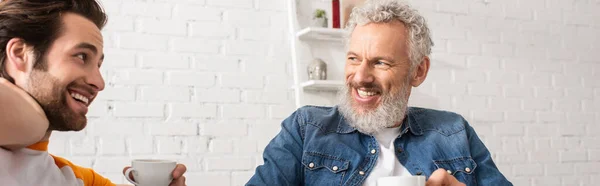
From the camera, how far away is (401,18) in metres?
1.94

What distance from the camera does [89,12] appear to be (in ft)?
4.56

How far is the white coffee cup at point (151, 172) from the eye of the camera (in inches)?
54.2

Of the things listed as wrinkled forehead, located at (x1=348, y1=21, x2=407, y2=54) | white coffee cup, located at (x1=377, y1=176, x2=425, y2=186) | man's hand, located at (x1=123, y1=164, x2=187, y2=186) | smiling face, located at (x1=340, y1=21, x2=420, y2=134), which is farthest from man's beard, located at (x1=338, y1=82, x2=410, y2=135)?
man's hand, located at (x1=123, y1=164, x2=187, y2=186)

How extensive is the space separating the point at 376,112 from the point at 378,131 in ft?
0.23

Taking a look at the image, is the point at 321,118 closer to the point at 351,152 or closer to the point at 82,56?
the point at 351,152

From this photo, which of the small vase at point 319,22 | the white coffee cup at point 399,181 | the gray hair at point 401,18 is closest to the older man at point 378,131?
the gray hair at point 401,18

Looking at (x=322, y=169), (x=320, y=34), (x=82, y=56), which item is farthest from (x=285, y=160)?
(x=320, y=34)

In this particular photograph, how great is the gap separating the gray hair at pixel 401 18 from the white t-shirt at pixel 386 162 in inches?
10.6

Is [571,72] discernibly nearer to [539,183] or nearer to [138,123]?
[539,183]

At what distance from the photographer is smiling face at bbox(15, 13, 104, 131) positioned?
4.04 feet

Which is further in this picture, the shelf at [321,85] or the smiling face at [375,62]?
the shelf at [321,85]

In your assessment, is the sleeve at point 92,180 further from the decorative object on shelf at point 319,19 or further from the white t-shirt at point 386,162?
the decorative object on shelf at point 319,19

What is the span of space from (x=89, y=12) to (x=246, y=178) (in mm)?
1651

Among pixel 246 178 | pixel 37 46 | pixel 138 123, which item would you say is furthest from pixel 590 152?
pixel 37 46
